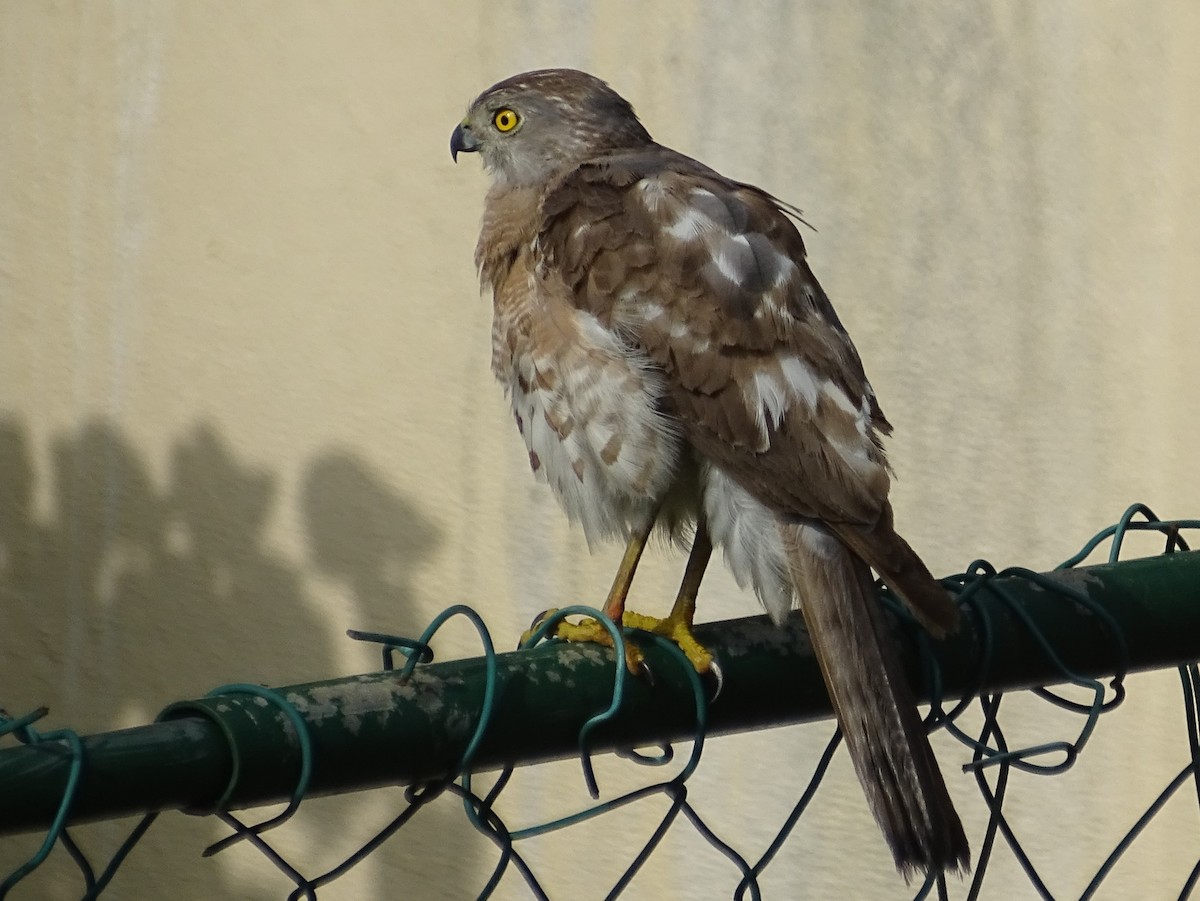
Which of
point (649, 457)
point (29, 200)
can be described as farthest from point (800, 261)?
point (29, 200)

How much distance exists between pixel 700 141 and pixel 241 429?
1.56m

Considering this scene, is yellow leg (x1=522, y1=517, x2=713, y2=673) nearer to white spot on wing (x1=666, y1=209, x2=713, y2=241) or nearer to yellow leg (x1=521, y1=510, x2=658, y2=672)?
yellow leg (x1=521, y1=510, x2=658, y2=672)

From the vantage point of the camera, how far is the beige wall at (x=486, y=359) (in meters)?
4.14

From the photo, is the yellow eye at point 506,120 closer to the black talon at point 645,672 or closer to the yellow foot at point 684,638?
the yellow foot at point 684,638

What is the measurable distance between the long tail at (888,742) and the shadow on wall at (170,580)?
2266mm

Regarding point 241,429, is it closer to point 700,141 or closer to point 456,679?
point 700,141

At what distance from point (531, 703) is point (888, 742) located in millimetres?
598

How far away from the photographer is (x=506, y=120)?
362 centimetres

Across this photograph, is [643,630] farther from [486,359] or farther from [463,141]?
[486,359]

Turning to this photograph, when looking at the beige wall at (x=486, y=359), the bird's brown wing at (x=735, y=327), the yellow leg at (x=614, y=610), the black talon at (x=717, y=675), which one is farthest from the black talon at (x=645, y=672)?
the beige wall at (x=486, y=359)

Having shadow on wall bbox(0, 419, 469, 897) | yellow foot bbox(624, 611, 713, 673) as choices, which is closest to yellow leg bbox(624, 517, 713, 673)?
yellow foot bbox(624, 611, 713, 673)

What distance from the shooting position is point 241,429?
4375mm

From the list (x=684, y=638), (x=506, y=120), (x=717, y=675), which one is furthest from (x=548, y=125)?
(x=717, y=675)

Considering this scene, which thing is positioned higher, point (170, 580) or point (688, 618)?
point (688, 618)
